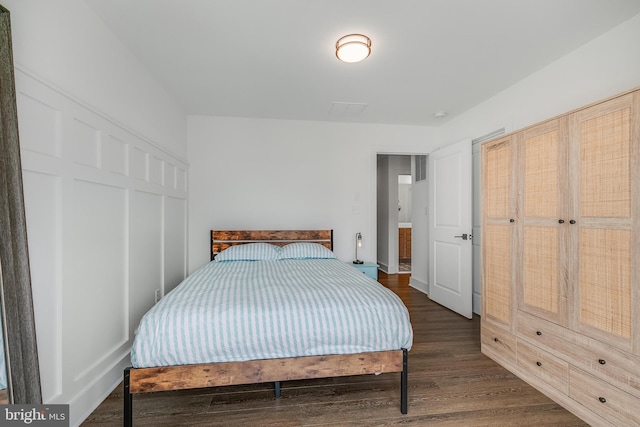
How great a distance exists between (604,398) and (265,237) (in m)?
3.16

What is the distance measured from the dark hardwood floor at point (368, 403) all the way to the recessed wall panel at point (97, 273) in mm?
375

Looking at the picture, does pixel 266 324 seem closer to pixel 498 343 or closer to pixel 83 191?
pixel 83 191

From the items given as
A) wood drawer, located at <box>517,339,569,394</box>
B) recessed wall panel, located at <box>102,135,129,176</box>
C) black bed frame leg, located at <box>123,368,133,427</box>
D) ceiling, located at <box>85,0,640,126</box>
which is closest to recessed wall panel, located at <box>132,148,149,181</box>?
recessed wall panel, located at <box>102,135,129,176</box>

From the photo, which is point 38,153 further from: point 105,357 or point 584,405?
point 584,405

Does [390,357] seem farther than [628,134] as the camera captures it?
Yes

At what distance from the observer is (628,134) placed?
1518mm

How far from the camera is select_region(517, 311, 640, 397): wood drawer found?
4.91ft

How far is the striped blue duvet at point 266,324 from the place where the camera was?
152cm

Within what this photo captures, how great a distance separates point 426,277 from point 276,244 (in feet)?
7.78

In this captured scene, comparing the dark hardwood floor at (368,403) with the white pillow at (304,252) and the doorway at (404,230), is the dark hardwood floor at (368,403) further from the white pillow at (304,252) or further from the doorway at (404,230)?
the doorway at (404,230)

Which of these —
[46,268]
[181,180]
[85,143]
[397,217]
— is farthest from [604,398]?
[397,217]

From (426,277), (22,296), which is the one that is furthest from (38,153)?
(426,277)

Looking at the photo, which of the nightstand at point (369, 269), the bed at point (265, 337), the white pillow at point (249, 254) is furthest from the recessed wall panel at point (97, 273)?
the nightstand at point (369, 269)

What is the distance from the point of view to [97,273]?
185 cm
